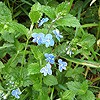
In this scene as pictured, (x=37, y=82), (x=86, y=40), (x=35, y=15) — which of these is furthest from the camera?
(x=86, y=40)

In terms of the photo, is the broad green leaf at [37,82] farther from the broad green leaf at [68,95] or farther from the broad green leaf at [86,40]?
the broad green leaf at [86,40]

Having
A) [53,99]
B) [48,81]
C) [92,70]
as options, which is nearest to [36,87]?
[48,81]

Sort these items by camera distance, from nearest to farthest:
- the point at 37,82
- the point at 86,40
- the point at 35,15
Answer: the point at 35,15 → the point at 37,82 → the point at 86,40

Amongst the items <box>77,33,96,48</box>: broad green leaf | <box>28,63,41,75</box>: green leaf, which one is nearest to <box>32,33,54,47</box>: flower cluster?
<box>28,63,41,75</box>: green leaf

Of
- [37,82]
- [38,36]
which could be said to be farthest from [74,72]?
[38,36]

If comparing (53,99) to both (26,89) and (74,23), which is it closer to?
(26,89)

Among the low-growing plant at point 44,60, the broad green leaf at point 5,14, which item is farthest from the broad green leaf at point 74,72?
the broad green leaf at point 5,14

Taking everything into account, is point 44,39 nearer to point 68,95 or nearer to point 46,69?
point 46,69

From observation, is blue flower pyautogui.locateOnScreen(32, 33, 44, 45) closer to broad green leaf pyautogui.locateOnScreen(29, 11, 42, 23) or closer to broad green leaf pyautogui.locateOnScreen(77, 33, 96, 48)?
broad green leaf pyautogui.locateOnScreen(29, 11, 42, 23)
